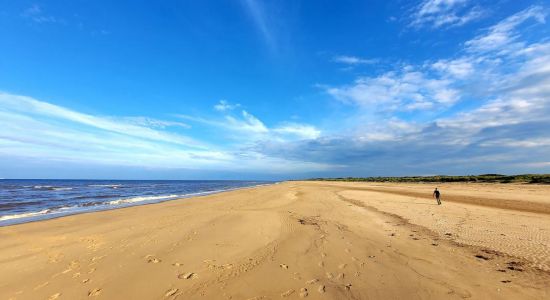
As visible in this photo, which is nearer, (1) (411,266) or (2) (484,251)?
(1) (411,266)

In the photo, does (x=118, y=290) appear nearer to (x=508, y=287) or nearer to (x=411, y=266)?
(x=411, y=266)

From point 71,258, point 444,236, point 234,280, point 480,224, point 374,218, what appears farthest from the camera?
point 374,218

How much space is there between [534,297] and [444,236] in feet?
17.7

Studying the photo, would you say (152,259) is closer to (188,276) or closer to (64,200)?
(188,276)

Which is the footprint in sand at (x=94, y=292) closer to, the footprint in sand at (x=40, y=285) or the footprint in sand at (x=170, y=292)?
the footprint in sand at (x=40, y=285)

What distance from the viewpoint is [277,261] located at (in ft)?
25.2

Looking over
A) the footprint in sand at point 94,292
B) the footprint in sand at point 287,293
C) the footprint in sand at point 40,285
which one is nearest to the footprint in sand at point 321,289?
the footprint in sand at point 287,293

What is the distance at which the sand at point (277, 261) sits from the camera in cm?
587

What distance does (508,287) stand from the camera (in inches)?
235

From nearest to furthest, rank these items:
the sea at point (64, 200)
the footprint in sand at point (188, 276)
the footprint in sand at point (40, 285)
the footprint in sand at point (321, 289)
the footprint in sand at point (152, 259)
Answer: the footprint in sand at point (321, 289) → the footprint in sand at point (40, 285) → the footprint in sand at point (188, 276) → the footprint in sand at point (152, 259) → the sea at point (64, 200)

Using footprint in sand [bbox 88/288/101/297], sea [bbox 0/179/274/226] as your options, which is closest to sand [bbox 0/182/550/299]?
footprint in sand [bbox 88/288/101/297]

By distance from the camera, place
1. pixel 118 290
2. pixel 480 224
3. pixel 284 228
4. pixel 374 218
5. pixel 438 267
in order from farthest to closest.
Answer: pixel 374 218 < pixel 480 224 < pixel 284 228 < pixel 438 267 < pixel 118 290

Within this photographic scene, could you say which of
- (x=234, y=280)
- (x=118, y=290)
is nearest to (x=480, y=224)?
(x=234, y=280)

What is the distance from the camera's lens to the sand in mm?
5871
